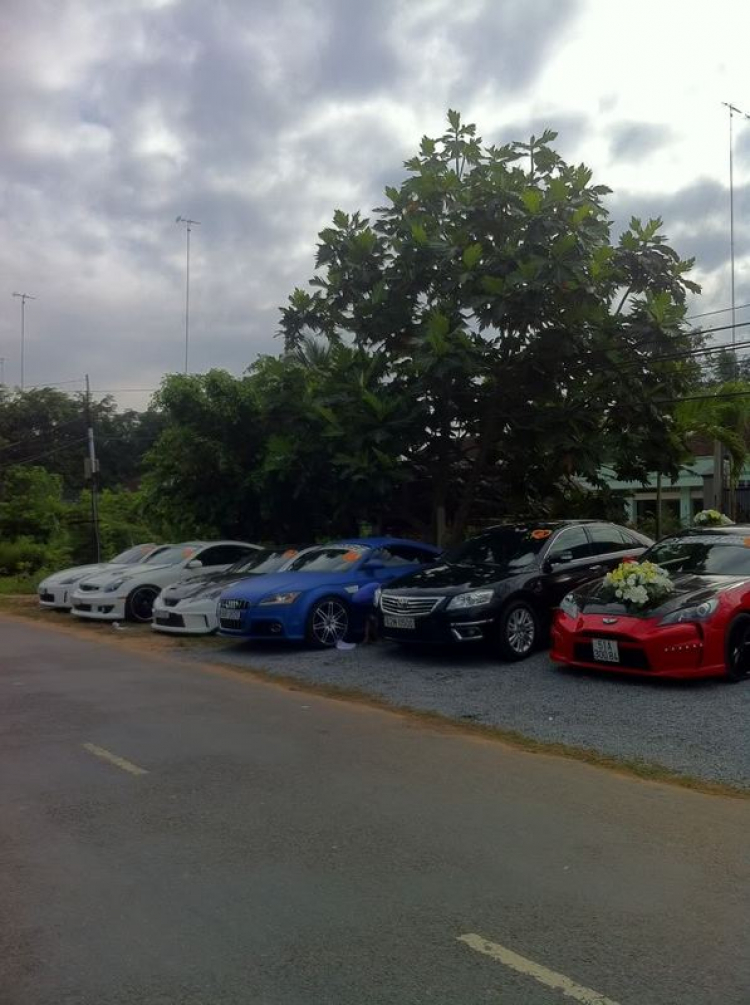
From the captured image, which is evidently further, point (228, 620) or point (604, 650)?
point (228, 620)

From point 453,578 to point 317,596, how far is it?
2052mm

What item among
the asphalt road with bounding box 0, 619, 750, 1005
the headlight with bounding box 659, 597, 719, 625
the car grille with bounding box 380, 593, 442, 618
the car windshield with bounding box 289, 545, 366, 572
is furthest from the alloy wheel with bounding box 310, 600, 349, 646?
the headlight with bounding box 659, 597, 719, 625

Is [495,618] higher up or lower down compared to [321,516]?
lower down

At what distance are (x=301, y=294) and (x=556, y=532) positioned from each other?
26.8 feet

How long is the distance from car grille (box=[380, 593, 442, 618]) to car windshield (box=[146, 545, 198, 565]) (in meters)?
6.85

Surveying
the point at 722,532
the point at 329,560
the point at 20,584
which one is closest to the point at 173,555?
the point at 329,560

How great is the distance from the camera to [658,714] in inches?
331

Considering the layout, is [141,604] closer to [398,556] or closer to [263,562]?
[263,562]

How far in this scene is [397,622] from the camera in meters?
11.6

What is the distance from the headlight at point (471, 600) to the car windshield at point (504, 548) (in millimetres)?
909

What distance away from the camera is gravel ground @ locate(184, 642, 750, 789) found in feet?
24.4

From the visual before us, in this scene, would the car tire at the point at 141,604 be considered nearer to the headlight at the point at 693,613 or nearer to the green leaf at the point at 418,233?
the green leaf at the point at 418,233

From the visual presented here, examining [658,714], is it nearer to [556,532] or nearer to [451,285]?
[556,532]

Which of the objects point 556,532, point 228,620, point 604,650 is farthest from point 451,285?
point 604,650
